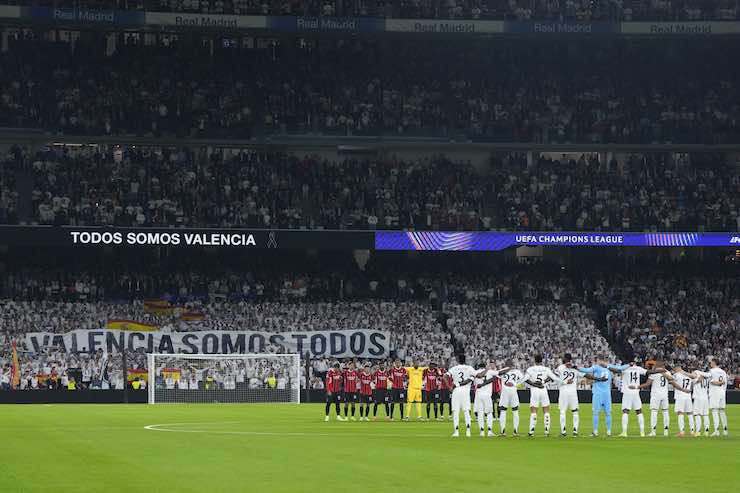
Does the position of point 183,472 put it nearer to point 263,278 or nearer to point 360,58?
point 263,278

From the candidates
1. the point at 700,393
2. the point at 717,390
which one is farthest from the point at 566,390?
the point at 717,390

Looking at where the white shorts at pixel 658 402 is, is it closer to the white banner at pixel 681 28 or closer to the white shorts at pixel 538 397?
the white shorts at pixel 538 397

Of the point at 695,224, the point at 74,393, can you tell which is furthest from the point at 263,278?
the point at 695,224

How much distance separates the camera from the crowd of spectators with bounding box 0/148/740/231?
65562 mm

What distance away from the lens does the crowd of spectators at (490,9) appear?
7106cm

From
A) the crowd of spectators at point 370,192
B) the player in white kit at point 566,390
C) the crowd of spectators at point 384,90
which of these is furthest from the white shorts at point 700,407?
the crowd of spectators at point 384,90

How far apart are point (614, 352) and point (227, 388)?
19370 millimetres

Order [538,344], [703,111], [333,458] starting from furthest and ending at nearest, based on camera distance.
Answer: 1. [703,111]
2. [538,344]
3. [333,458]

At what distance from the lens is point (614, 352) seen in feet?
211

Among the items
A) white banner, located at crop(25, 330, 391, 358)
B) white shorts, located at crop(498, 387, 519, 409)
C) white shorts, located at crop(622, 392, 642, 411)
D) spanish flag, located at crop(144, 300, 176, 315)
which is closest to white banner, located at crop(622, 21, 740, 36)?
white banner, located at crop(25, 330, 391, 358)

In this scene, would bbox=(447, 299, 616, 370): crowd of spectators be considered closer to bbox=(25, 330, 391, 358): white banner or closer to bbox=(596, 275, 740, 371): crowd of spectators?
bbox=(596, 275, 740, 371): crowd of spectators

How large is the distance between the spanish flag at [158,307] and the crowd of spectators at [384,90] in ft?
31.9

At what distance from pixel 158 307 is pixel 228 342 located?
4.37m

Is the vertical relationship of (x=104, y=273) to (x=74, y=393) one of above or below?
above
